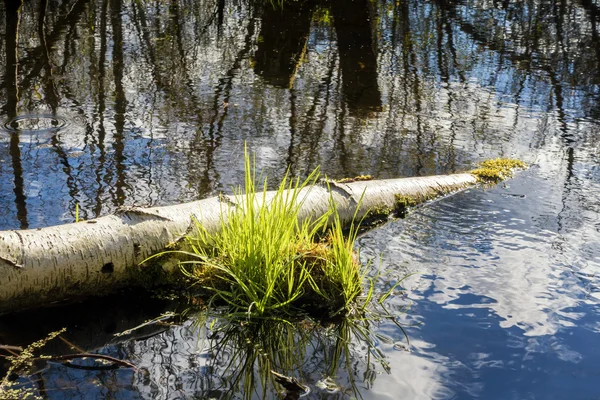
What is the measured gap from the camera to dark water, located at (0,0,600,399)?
135 inches

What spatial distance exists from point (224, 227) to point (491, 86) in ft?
18.5

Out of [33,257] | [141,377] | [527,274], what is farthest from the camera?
[527,274]

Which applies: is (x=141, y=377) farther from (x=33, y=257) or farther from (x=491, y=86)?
(x=491, y=86)

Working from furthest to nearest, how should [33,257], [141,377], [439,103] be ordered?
[439,103], [33,257], [141,377]

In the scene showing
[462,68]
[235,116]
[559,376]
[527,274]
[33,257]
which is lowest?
[559,376]

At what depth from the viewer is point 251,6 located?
12.5 metres

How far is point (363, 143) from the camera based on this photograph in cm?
669

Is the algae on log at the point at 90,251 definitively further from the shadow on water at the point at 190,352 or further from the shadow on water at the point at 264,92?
the shadow on water at the point at 264,92

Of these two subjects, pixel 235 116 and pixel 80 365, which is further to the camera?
pixel 235 116

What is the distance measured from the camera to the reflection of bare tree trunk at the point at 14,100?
492cm

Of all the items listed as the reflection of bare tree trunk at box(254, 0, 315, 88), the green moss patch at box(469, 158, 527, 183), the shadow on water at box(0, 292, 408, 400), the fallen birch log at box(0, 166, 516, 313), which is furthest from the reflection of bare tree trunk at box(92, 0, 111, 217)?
the green moss patch at box(469, 158, 527, 183)

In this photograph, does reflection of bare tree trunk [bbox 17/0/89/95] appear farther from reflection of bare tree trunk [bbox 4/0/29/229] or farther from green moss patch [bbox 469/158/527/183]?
green moss patch [bbox 469/158/527/183]

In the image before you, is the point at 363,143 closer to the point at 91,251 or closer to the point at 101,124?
the point at 101,124

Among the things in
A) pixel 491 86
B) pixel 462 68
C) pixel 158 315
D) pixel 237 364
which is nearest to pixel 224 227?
pixel 158 315
